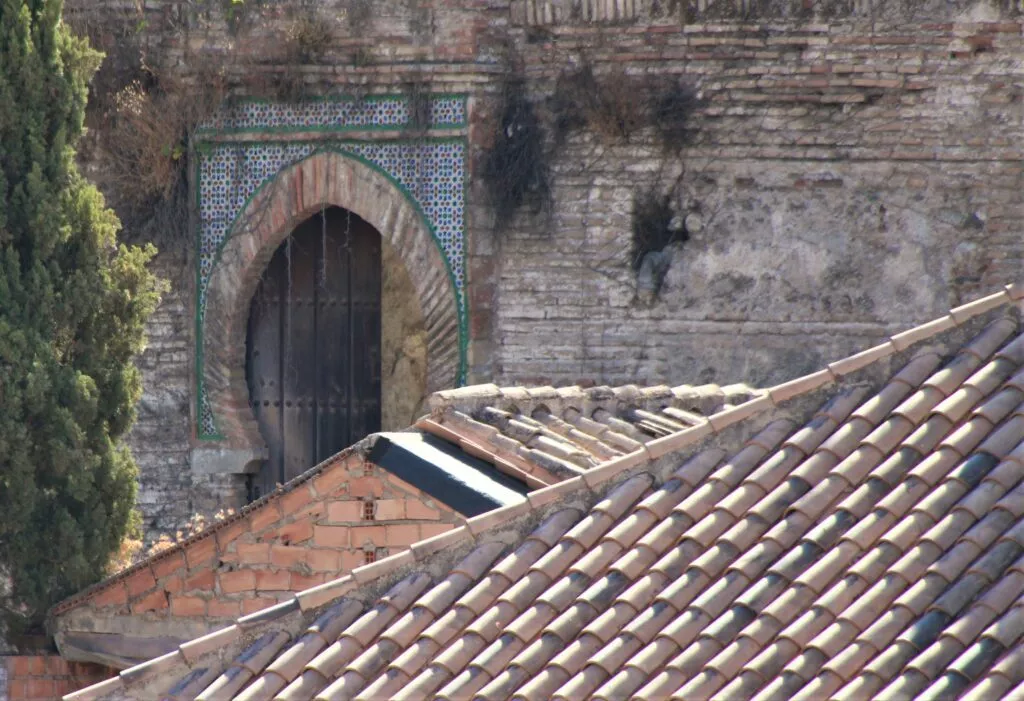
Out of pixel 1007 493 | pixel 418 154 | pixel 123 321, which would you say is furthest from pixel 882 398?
pixel 418 154

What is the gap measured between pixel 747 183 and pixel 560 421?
4188mm

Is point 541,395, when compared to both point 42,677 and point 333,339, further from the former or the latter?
point 333,339

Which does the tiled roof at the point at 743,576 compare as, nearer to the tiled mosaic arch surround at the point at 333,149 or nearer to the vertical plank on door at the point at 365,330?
the tiled mosaic arch surround at the point at 333,149

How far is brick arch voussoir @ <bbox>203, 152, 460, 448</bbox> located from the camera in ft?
48.4

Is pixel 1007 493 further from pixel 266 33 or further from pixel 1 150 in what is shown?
pixel 266 33

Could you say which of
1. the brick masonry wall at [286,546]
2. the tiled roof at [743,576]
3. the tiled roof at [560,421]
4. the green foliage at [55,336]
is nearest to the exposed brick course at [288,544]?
the brick masonry wall at [286,546]

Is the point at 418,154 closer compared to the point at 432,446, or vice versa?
the point at 432,446

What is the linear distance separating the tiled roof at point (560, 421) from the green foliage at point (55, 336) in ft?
7.53

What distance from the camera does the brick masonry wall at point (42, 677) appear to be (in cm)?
1150

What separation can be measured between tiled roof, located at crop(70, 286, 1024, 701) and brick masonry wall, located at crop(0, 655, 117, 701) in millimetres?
3581

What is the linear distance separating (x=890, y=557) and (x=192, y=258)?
8.27 m

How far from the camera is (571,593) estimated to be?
309 inches

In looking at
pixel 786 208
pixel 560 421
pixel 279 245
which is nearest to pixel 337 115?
pixel 279 245

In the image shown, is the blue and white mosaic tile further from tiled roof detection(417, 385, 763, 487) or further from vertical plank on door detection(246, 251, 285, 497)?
tiled roof detection(417, 385, 763, 487)
